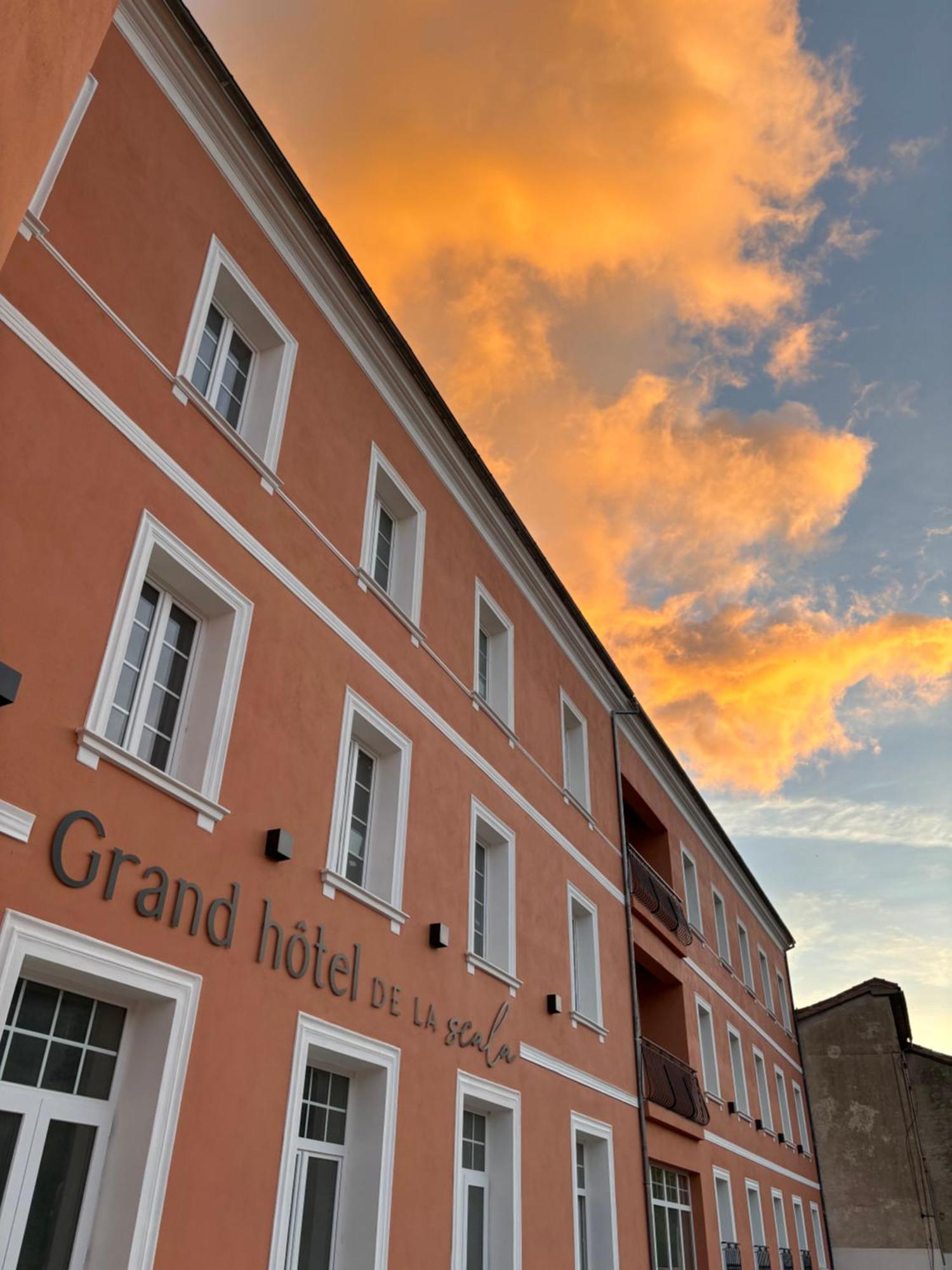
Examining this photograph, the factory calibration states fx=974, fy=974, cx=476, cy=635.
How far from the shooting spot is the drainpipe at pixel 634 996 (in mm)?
13320

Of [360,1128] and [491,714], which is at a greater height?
[491,714]

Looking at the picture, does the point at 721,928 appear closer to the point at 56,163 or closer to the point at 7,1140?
the point at 7,1140

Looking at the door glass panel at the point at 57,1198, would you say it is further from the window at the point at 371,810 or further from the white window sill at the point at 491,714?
the white window sill at the point at 491,714

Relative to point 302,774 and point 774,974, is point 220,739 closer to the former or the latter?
point 302,774

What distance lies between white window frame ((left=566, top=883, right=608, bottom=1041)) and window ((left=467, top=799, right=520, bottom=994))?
2.03 metres

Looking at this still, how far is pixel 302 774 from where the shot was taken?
25.8 ft

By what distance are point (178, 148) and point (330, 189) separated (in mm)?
2700

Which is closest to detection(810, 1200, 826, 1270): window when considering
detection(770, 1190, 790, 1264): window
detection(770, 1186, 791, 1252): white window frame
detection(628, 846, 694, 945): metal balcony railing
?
detection(770, 1186, 791, 1252): white window frame

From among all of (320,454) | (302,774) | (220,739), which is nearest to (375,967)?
(302,774)

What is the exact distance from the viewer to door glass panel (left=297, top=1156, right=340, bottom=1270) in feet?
23.6

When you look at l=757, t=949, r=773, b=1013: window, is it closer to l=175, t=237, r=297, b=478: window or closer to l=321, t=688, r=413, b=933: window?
l=321, t=688, r=413, b=933: window

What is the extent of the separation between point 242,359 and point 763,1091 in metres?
22.5

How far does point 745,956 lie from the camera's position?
84.0ft

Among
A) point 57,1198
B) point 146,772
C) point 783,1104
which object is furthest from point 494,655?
point 783,1104
